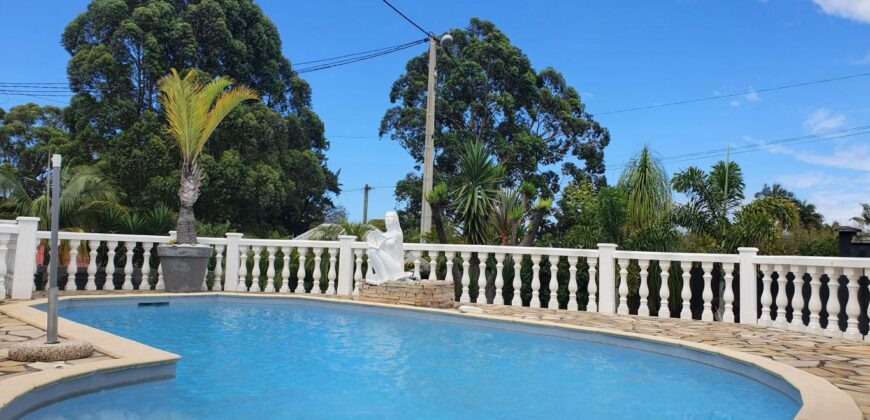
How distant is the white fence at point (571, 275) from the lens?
7230 millimetres

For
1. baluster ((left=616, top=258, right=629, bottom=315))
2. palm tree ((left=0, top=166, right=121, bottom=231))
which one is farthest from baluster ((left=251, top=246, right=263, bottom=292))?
baluster ((left=616, top=258, right=629, bottom=315))

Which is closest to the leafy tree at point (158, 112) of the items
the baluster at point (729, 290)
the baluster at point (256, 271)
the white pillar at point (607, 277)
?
the baluster at point (256, 271)

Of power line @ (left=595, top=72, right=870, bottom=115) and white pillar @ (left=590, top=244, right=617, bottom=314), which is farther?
power line @ (left=595, top=72, right=870, bottom=115)

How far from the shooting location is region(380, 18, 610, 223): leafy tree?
24.6 m

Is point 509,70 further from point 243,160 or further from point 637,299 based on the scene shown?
point 637,299

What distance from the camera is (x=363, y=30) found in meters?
21.0

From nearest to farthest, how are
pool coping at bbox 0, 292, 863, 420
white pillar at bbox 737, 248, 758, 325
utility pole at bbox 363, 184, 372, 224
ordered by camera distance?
pool coping at bbox 0, 292, 863, 420 < white pillar at bbox 737, 248, 758, 325 < utility pole at bbox 363, 184, 372, 224

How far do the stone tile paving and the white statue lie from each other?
1.49m

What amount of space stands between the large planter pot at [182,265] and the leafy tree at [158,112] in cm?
963

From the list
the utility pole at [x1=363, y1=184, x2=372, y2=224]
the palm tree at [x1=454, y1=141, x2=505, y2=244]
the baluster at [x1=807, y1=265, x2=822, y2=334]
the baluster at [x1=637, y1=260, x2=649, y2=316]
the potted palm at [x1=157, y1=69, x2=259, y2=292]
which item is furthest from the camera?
the utility pole at [x1=363, y1=184, x2=372, y2=224]

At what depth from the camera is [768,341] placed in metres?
6.39

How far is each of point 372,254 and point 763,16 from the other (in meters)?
12.5

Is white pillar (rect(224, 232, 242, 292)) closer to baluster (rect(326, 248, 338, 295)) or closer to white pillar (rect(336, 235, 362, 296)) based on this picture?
baluster (rect(326, 248, 338, 295))

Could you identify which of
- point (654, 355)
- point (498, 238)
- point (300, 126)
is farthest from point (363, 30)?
point (654, 355)
